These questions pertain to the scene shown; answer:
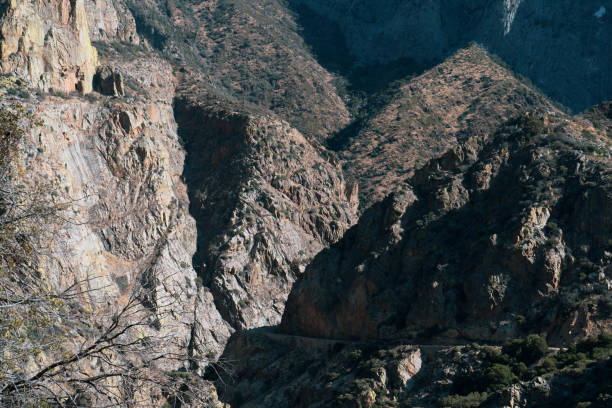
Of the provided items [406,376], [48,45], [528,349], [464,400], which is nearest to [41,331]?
[464,400]

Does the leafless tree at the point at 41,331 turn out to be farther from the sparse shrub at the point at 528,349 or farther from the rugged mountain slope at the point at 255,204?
the rugged mountain slope at the point at 255,204

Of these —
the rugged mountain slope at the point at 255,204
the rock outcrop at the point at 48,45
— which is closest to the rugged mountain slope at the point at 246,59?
the rugged mountain slope at the point at 255,204

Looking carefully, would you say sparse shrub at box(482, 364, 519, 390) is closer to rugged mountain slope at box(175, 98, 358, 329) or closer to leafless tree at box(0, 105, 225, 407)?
leafless tree at box(0, 105, 225, 407)

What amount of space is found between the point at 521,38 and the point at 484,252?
93.6m

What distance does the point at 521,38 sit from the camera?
13538 centimetres

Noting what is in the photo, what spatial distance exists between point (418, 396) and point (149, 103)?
5661 cm

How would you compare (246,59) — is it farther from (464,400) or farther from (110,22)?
(464,400)

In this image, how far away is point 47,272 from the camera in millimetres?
16891

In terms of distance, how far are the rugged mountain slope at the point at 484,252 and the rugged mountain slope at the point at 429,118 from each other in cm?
3294

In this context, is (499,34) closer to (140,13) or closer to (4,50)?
(140,13)

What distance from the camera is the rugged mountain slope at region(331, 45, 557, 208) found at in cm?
10031

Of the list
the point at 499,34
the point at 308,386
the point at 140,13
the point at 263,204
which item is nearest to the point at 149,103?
the point at 263,204

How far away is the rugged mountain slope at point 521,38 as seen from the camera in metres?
130

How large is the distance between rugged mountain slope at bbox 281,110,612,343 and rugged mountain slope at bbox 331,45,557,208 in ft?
108
